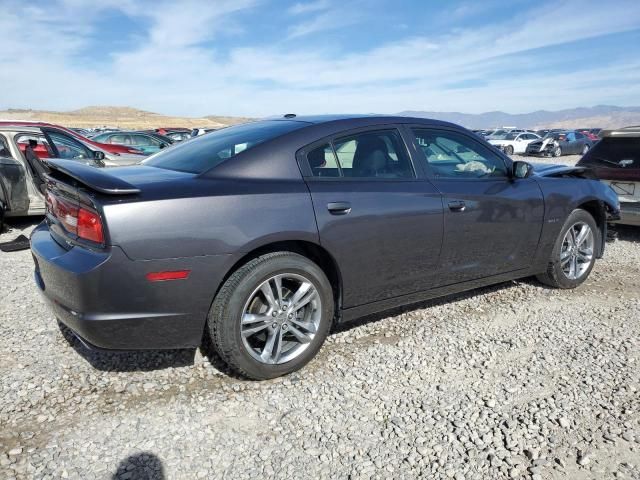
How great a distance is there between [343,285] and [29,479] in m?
1.88

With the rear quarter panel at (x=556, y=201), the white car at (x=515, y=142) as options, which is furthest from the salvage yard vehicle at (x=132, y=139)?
the white car at (x=515, y=142)

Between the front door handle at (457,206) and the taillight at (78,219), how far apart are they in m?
2.31

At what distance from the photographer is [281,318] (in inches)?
117

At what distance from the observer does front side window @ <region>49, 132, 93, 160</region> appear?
26.2 feet

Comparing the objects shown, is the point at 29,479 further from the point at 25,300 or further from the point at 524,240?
the point at 524,240

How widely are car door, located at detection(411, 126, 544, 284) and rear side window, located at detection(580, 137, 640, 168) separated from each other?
124 inches

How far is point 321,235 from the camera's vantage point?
9.77 feet

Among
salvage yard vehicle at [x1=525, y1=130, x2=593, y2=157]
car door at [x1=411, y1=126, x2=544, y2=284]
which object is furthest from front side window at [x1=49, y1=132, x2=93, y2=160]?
salvage yard vehicle at [x1=525, y1=130, x2=593, y2=157]

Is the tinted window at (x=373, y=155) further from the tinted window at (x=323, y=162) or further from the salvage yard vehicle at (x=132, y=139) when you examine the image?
the salvage yard vehicle at (x=132, y=139)

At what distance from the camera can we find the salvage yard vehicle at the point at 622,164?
632 cm

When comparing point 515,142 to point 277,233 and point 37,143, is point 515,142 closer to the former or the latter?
point 37,143

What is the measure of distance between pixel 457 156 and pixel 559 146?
27.7 m

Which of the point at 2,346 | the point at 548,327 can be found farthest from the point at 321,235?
the point at 2,346

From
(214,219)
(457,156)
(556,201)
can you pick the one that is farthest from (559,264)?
(214,219)
